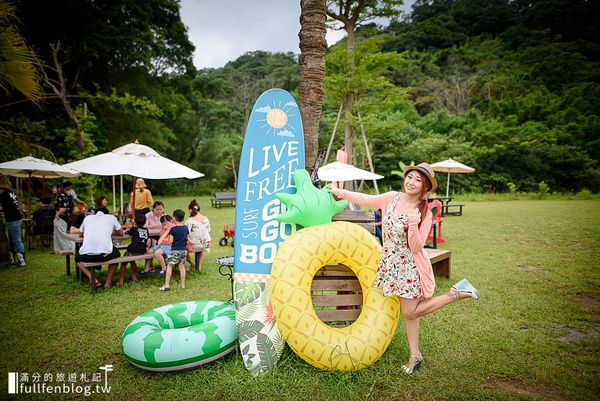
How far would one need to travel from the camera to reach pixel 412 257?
275cm

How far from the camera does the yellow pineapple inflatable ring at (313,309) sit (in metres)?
2.70

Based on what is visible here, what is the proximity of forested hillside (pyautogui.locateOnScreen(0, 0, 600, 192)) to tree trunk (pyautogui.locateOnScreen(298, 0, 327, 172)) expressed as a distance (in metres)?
5.46

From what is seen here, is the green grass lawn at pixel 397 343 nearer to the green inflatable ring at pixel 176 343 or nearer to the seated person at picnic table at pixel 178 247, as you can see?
the green inflatable ring at pixel 176 343

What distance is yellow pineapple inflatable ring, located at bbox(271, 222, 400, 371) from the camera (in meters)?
2.70

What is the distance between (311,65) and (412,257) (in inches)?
90.3

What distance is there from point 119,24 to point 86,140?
6742 mm

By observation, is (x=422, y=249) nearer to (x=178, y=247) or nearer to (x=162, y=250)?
(x=178, y=247)

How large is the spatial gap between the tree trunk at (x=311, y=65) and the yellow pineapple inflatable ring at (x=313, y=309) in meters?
1.14

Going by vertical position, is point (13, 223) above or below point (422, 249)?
below

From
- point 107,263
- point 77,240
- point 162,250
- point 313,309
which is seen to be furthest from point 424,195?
point 77,240

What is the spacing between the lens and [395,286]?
2.75 metres

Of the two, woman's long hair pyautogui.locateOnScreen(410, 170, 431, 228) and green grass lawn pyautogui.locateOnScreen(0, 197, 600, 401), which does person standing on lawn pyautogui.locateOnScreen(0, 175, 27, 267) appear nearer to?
green grass lawn pyautogui.locateOnScreen(0, 197, 600, 401)

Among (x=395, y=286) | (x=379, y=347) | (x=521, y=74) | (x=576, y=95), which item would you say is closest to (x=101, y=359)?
(x=379, y=347)

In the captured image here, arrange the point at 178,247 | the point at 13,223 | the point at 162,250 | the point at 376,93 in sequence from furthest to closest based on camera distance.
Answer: the point at 376,93, the point at 13,223, the point at 162,250, the point at 178,247
